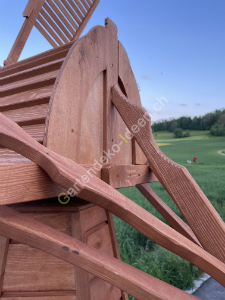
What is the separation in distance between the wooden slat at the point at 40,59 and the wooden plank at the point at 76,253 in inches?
41.2

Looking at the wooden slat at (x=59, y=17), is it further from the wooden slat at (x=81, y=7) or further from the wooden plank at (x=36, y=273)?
the wooden plank at (x=36, y=273)

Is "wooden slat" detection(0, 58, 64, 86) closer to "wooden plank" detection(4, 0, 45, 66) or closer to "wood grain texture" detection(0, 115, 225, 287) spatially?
"wood grain texture" detection(0, 115, 225, 287)

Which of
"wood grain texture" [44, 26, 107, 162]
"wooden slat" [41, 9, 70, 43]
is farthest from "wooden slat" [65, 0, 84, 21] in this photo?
"wood grain texture" [44, 26, 107, 162]

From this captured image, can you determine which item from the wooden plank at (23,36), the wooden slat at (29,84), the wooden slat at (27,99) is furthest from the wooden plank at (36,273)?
the wooden plank at (23,36)

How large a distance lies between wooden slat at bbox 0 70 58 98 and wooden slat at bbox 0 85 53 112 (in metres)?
0.03

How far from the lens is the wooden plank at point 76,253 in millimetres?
756

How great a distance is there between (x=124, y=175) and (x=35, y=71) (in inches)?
35.3

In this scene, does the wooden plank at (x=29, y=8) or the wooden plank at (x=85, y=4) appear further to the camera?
the wooden plank at (x=85, y=4)

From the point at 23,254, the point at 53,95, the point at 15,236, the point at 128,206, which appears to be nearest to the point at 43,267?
the point at 23,254

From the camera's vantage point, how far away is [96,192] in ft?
2.59

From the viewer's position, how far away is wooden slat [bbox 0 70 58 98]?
1.29 m

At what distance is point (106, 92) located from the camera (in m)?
1.53

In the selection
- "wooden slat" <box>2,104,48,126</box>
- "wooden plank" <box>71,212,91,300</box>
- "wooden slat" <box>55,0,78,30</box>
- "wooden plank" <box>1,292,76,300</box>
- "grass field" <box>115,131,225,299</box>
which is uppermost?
"wooden slat" <box>55,0,78,30</box>

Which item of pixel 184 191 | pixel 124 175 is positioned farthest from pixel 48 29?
pixel 184 191
